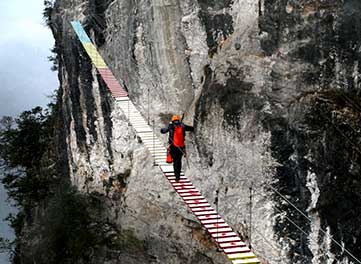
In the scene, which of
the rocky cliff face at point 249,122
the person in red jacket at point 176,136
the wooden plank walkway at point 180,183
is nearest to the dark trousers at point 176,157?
the person in red jacket at point 176,136

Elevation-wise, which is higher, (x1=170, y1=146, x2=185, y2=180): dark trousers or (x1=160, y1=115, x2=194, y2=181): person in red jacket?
(x1=160, y1=115, x2=194, y2=181): person in red jacket

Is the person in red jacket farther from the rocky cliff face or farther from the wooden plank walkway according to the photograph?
the rocky cliff face

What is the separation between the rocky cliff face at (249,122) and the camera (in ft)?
38.9

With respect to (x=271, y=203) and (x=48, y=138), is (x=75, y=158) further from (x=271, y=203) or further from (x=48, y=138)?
(x=271, y=203)

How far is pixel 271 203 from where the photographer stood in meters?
12.5

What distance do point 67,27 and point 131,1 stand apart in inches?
170

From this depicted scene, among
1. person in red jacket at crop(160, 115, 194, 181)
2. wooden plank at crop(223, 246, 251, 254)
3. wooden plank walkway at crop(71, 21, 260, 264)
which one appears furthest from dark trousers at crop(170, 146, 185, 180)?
wooden plank at crop(223, 246, 251, 254)

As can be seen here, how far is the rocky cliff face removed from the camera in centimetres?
1186

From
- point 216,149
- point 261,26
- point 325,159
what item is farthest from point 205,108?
point 325,159

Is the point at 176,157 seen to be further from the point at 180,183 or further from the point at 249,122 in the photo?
the point at 249,122

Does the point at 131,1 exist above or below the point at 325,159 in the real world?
above

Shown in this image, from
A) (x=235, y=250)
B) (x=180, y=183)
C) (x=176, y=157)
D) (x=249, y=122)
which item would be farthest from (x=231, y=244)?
(x=249, y=122)

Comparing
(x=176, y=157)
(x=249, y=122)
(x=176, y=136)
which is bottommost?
(x=176, y=157)

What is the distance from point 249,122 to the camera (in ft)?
43.0
